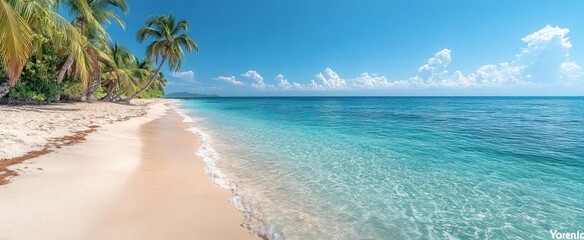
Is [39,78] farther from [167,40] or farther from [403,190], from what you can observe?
[403,190]

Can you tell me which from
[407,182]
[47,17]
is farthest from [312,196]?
[47,17]

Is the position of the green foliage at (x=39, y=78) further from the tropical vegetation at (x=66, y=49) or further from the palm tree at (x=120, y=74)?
the palm tree at (x=120, y=74)

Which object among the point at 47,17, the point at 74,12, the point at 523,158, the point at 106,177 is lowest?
the point at 523,158

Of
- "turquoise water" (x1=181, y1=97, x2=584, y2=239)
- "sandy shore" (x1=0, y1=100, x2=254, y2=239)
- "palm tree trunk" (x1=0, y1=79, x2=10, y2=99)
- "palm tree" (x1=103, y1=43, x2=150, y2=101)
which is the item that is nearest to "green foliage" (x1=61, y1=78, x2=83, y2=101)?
"palm tree" (x1=103, y1=43, x2=150, y2=101)

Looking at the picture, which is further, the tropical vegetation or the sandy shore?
the tropical vegetation

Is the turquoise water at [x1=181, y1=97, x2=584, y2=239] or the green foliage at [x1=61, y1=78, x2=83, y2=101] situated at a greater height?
the green foliage at [x1=61, y1=78, x2=83, y2=101]

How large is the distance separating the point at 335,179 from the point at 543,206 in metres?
4.02

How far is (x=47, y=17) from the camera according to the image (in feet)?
36.7

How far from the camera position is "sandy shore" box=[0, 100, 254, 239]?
3350 mm

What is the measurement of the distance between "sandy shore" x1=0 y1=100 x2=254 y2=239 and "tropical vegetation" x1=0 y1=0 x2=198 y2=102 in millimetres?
3255

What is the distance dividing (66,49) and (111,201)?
767 inches

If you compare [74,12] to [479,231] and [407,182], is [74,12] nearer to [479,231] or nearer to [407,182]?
[407,182]

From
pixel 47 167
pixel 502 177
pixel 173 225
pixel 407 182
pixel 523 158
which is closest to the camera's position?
pixel 173 225

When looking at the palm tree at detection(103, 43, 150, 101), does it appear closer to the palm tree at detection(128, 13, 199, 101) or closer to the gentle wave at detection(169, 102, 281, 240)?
the palm tree at detection(128, 13, 199, 101)
